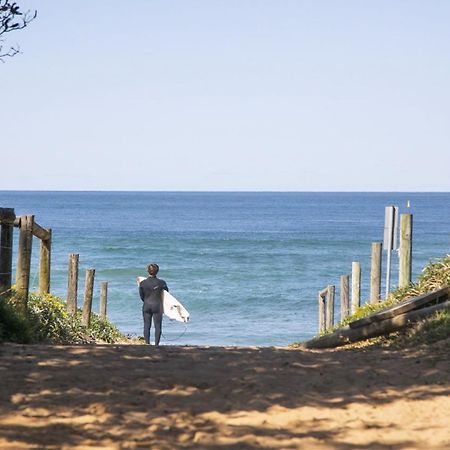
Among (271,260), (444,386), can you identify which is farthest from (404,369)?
(271,260)

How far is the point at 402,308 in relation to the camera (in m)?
13.3

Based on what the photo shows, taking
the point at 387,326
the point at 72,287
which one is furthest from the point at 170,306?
the point at 387,326

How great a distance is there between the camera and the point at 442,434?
761 centimetres

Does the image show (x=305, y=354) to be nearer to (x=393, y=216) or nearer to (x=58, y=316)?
(x=58, y=316)

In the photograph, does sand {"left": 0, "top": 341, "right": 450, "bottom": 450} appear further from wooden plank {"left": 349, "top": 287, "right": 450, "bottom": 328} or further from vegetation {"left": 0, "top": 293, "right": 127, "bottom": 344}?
wooden plank {"left": 349, "top": 287, "right": 450, "bottom": 328}

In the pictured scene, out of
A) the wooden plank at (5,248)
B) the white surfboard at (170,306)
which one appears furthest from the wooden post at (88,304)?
the wooden plank at (5,248)

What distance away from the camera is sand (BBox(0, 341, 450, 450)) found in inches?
290

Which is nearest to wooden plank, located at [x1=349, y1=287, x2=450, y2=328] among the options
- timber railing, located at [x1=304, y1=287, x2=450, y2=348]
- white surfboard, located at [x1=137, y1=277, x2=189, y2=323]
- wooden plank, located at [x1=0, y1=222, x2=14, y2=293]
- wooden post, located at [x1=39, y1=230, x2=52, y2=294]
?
timber railing, located at [x1=304, y1=287, x2=450, y2=348]

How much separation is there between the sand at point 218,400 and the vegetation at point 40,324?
151cm

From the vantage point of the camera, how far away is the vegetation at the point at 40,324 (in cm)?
1233

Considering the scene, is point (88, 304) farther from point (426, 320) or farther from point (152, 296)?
point (426, 320)

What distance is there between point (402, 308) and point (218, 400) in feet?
18.2

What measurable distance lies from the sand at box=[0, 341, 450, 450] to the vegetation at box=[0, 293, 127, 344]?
59.4 inches

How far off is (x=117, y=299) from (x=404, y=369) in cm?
3078
